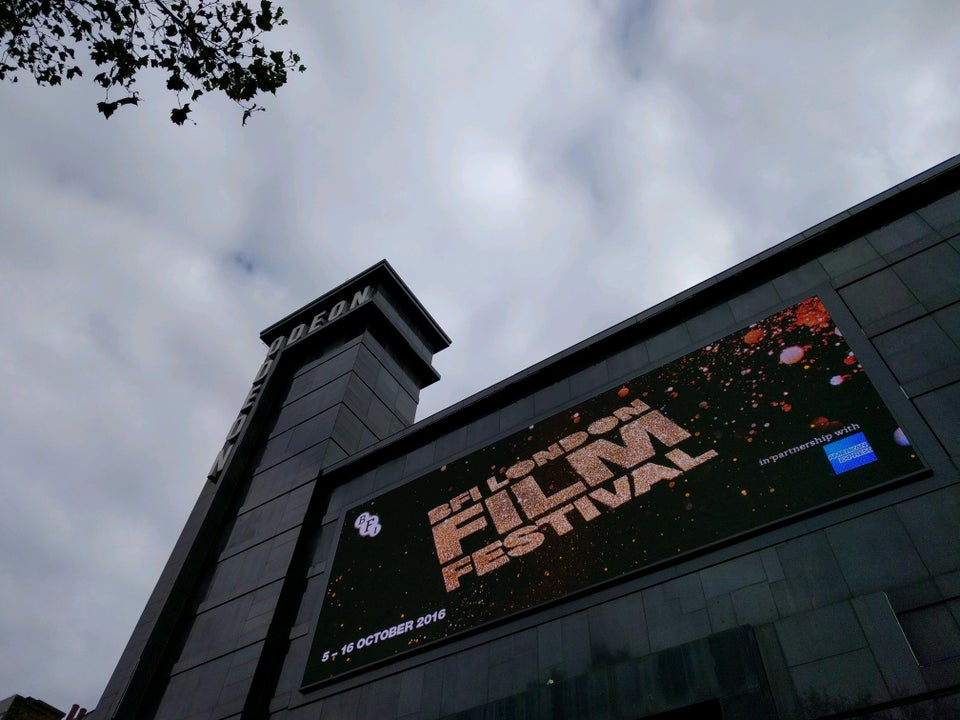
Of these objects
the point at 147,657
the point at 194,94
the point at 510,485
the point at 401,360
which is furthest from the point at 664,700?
the point at 401,360

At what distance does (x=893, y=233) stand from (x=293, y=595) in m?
18.3

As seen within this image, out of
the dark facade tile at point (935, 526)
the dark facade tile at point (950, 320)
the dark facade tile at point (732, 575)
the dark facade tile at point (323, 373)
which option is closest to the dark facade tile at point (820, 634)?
the dark facade tile at point (732, 575)

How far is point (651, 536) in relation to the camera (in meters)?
14.9

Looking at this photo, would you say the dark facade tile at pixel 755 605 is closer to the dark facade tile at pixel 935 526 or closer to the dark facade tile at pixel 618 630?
the dark facade tile at pixel 618 630

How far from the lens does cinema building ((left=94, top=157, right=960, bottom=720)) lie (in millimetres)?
11742

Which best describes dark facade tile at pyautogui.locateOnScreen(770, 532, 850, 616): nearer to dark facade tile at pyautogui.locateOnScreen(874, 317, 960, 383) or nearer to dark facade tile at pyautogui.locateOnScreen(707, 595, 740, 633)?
dark facade tile at pyautogui.locateOnScreen(707, 595, 740, 633)

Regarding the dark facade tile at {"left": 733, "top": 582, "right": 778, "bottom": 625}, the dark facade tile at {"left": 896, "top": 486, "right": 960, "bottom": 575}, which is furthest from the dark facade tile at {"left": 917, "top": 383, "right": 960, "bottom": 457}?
the dark facade tile at {"left": 733, "top": 582, "right": 778, "bottom": 625}

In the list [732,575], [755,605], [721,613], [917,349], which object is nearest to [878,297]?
[917,349]

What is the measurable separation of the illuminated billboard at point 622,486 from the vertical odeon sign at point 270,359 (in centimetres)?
902

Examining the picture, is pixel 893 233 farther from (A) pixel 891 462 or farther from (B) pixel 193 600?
(B) pixel 193 600

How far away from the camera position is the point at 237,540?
2433 centimetres

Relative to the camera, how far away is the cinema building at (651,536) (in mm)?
11742

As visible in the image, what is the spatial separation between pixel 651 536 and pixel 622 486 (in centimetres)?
160

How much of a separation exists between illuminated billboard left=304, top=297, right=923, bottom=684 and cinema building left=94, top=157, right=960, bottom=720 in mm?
59
